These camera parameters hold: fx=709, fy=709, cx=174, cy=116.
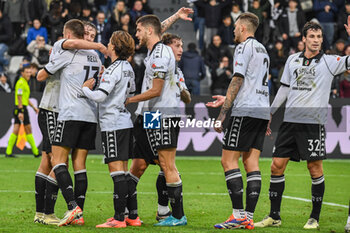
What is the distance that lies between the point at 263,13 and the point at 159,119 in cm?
1299

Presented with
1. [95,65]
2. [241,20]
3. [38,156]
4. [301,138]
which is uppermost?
[241,20]

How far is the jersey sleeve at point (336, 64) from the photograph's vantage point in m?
8.11

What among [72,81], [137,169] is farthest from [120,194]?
[72,81]

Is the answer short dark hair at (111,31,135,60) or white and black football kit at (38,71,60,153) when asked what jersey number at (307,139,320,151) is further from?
white and black football kit at (38,71,60,153)

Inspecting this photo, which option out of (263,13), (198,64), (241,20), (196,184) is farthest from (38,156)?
(241,20)

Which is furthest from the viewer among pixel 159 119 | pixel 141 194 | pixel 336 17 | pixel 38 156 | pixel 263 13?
pixel 336 17

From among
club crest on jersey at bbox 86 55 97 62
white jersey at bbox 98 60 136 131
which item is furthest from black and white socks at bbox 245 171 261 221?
club crest on jersey at bbox 86 55 97 62

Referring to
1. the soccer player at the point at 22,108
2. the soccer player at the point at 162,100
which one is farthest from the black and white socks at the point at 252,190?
the soccer player at the point at 22,108

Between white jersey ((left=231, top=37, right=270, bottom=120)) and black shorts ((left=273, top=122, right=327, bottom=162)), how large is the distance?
49cm

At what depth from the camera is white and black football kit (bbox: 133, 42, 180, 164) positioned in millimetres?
8000

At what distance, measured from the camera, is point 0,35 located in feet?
75.6

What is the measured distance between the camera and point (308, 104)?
820 cm

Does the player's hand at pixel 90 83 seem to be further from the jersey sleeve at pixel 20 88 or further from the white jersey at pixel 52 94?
the jersey sleeve at pixel 20 88

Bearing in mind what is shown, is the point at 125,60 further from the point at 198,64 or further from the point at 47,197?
the point at 198,64
